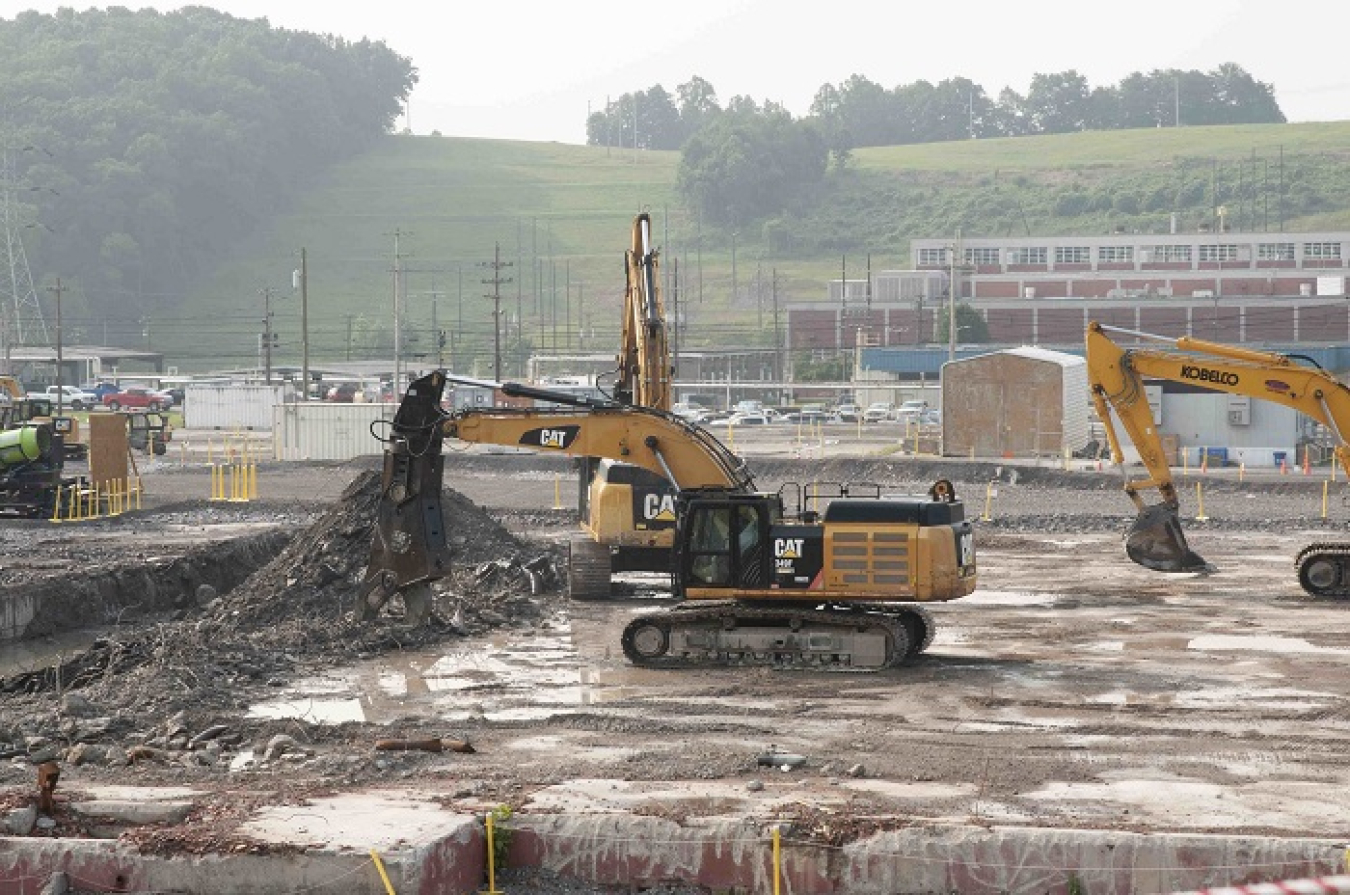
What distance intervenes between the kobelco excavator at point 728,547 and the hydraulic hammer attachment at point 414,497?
0.02 metres

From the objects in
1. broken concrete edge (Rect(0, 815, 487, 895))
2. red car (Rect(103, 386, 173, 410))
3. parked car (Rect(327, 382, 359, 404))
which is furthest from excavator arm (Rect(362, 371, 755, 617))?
red car (Rect(103, 386, 173, 410))

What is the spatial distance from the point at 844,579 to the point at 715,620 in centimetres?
174

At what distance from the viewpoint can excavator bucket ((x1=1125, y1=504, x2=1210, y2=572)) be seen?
106ft

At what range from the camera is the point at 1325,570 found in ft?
104

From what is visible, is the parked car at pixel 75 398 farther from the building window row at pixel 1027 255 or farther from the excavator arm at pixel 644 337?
the excavator arm at pixel 644 337

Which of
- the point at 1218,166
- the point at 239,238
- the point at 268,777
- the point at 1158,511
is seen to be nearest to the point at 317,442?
the point at 1158,511

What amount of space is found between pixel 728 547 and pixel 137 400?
3115 inches

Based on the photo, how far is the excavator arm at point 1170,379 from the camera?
30.8 m

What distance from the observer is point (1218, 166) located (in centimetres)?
19275

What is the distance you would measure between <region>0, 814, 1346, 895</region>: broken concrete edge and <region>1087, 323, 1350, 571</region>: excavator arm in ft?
50.1

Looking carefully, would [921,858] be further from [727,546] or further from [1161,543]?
[1161,543]

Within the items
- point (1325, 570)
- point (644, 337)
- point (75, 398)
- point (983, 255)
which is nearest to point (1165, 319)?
point (983, 255)

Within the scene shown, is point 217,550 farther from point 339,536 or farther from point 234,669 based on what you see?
point 234,669

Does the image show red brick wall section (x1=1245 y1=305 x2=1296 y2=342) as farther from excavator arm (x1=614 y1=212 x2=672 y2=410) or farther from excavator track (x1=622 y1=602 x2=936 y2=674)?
excavator track (x1=622 y1=602 x2=936 y2=674)
